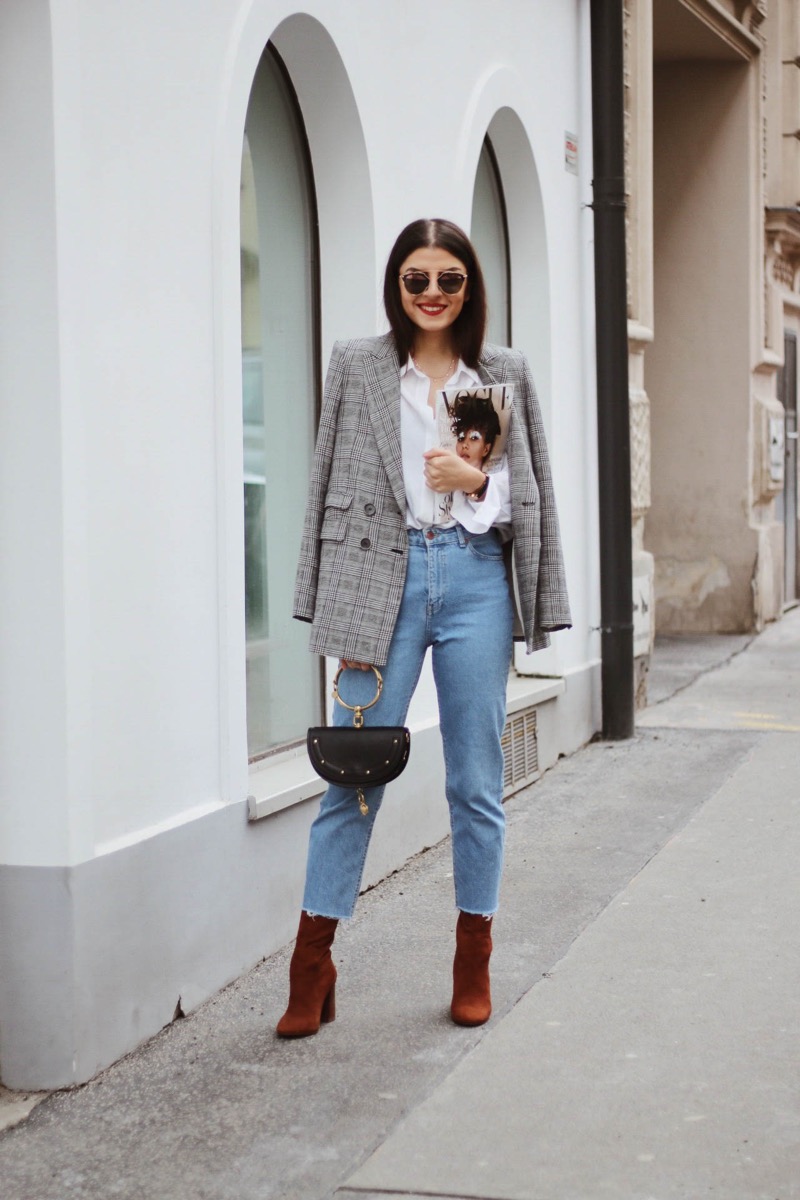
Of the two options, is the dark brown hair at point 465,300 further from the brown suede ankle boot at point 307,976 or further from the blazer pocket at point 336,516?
the brown suede ankle boot at point 307,976

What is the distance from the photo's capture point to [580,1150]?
2.99 m

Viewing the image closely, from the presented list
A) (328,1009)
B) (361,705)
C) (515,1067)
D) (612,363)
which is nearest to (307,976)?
(328,1009)

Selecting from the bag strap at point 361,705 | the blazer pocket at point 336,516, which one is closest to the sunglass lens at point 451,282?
the blazer pocket at point 336,516

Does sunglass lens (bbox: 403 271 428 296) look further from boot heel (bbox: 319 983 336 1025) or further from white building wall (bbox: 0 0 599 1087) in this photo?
boot heel (bbox: 319 983 336 1025)

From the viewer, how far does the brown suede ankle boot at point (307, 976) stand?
3670mm

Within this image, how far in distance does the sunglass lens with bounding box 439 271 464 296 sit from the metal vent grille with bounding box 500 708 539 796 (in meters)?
3.10

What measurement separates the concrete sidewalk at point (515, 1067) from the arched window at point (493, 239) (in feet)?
9.29

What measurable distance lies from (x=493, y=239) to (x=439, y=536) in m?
4.06

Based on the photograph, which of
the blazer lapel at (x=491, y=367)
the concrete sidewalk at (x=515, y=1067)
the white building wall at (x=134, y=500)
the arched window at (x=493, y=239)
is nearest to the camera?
the concrete sidewalk at (x=515, y=1067)

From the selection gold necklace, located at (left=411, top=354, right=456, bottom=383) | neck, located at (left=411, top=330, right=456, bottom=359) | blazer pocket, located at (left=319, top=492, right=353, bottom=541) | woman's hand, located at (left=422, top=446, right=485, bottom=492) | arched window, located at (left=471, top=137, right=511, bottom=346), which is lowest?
blazer pocket, located at (left=319, top=492, right=353, bottom=541)

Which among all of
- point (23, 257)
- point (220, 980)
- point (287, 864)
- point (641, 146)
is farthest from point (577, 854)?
point (641, 146)

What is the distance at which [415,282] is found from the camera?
360 cm

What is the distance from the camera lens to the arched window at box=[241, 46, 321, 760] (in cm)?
495

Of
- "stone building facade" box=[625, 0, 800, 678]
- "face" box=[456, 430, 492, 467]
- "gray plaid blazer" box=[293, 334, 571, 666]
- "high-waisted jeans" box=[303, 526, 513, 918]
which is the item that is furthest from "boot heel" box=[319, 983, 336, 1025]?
"stone building facade" box=[625, 0, 800, 678]
